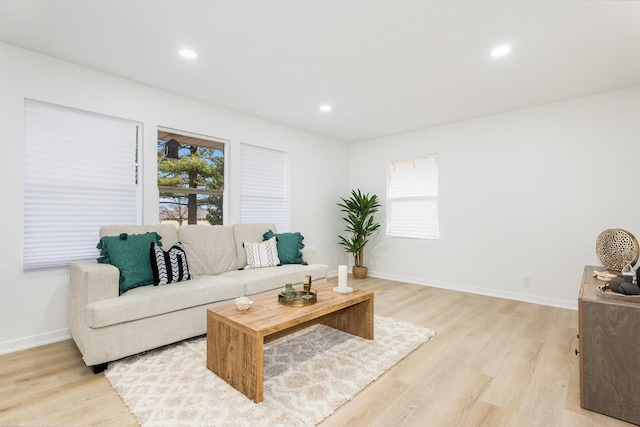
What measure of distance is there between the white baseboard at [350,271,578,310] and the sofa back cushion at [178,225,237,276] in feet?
9.62

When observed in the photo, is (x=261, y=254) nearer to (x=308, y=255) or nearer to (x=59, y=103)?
(x=308, y=255)

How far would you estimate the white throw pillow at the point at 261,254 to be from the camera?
3.59m

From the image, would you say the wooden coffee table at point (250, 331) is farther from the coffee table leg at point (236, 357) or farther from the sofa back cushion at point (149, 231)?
the sofa back cushion at point (149, 231)

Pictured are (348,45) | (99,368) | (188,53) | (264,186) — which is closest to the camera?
(99,368)

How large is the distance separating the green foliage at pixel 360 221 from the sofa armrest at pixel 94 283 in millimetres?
3592

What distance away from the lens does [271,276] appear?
3219 mm

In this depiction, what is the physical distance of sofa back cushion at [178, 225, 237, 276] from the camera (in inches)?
127

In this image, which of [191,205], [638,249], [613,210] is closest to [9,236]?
[191,205]

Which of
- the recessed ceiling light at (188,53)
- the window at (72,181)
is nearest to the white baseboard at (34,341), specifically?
the window at (72,181)

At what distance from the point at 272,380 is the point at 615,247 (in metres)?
3.10

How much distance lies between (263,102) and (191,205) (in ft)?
5.24

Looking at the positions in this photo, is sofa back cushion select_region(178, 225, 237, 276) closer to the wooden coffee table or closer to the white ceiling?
the wooden coffee table

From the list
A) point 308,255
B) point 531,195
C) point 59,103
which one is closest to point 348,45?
point 308,255

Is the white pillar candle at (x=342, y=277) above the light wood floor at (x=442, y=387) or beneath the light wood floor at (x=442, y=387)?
above
